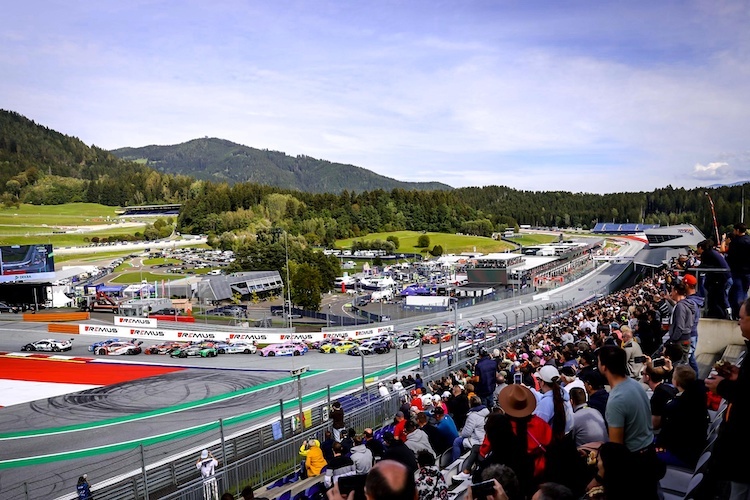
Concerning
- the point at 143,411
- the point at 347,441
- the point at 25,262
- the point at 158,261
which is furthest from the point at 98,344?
the point at 158,261

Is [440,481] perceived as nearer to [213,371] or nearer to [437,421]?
[437,421]

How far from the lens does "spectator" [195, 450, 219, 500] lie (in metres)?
9.41

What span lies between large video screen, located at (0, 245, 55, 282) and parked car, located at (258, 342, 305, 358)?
24395 mm

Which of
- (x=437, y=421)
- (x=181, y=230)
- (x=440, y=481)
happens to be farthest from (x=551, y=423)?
(x=181, y=230)

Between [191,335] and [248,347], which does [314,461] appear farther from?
[191,335]

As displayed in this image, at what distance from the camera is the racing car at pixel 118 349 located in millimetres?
32969

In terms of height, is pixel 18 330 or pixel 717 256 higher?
pixel 717 256

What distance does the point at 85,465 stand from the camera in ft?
51.8

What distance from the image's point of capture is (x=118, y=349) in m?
33.2

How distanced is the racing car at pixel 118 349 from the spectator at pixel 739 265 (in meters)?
33.7

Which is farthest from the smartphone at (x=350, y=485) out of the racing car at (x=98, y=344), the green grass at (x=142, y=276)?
the green grass at (x=142, y=276)

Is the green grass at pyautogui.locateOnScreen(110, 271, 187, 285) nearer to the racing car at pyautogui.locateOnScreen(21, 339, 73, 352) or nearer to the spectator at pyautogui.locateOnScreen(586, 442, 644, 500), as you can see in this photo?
the racing car at pyautogui.locateOnScreen(21, 339, 73, 352)

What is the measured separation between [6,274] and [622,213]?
171845mm

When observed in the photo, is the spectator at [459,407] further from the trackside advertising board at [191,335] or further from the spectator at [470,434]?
the trackside advertising board at [191,335]
